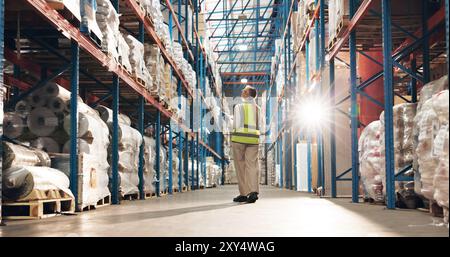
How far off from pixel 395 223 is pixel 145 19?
6.28 m

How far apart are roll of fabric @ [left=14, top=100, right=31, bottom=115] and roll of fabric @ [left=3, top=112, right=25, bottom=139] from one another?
62mm

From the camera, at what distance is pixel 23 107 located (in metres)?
6.01

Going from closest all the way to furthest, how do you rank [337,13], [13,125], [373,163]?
[13,125]
[373,163]
[337,13]

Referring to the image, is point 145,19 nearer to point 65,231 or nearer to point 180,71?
point 180,71

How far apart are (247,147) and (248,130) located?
0.79 ft

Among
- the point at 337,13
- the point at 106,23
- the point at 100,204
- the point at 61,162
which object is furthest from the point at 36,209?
the point at 337,13

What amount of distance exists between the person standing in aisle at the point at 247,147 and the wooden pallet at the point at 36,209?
2633 millimetres

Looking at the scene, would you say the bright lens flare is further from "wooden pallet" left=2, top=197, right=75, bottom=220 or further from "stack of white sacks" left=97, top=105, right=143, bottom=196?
"wooden pallet" left=2, top=197, right=75, bottom=220

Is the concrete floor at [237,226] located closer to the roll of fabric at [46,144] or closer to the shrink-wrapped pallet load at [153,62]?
Answer: the roll of fabric at [46,144]

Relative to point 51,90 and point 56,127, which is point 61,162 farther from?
point 51,90

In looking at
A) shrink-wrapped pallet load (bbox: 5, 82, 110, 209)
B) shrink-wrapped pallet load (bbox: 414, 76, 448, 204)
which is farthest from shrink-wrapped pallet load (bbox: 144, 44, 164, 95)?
shrink-wrapped pallet load (bbox: 414, 76, 448, 204)

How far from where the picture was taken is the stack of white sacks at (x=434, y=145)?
3.77m

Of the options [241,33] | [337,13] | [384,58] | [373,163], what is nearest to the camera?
[384,58]

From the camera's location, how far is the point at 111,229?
12.5ft
